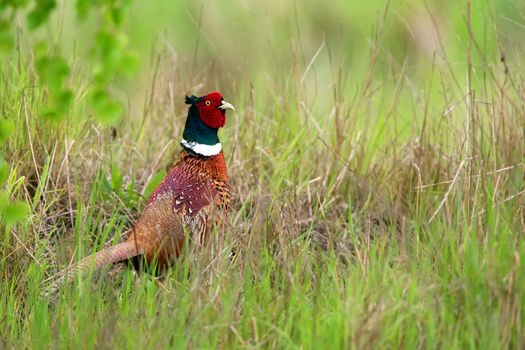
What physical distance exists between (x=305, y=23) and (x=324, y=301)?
4853 millimetres

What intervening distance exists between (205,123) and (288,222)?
991 millimetres

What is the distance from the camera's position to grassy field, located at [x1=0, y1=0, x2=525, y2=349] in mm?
3672

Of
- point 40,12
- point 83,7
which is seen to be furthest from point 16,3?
point 83,7

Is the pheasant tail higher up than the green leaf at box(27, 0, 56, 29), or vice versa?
the green leaf at box(27, 0, 56, 29)

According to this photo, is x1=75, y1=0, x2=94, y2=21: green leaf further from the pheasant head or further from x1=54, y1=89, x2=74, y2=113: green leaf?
the pheasant head

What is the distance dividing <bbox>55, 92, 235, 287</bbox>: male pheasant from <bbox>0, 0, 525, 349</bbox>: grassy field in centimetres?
11

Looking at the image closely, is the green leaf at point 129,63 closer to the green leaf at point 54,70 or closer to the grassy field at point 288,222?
the grassy field at point 288,222

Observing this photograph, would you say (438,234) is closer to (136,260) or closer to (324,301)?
(324,301)

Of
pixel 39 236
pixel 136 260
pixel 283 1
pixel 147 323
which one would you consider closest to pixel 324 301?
pixel 147 323

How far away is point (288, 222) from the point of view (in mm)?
4340

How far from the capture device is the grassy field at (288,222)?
3.67 m

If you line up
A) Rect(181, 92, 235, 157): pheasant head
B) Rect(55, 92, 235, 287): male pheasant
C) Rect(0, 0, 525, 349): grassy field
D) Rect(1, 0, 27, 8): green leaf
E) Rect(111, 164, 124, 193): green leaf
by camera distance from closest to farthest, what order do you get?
1. Rect(1, 0, 27, 8): green leaf
2. Rect(0, 0, 525, 349): grassy field
3. Rect(55, 92, 235, 287): male pheasant
4. Rect(181, 92, 235, 157): pheasant head
5. Rect(111, 164, 124, 193): green leaf

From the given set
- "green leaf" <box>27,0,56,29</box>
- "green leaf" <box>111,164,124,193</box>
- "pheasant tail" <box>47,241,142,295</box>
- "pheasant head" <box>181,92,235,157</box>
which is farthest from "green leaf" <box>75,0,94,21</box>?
"green leaf" <box>111,164,124,193</box>

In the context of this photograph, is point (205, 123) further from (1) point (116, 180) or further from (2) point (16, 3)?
(2) point (16, 3)
